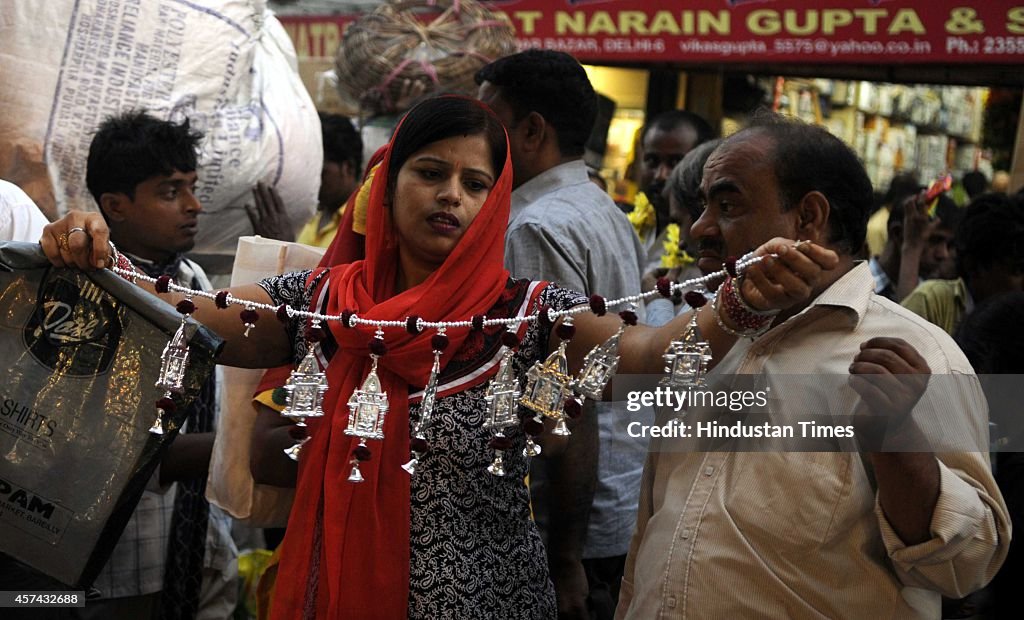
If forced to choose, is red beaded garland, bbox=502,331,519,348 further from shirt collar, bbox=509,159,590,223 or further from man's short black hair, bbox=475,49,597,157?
man's short black hair, bbox=475,49,597,157

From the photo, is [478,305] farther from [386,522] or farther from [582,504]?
[582,504]

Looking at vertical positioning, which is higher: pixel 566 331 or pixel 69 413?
pixel 566 331

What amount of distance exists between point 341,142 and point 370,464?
338 centimetres

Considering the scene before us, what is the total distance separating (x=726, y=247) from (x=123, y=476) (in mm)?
1390

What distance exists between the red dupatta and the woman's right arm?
0.18 m

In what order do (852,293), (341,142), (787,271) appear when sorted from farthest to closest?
(341,142) < (852,293) < (787,271)

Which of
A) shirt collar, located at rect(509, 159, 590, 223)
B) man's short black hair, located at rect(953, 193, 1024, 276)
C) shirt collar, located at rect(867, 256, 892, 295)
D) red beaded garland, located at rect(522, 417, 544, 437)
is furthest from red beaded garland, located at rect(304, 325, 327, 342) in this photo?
shirt collar, located at rect(867, 256, 892, 295)

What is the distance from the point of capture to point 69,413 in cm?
259

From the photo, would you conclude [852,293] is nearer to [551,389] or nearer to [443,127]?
[551,389]

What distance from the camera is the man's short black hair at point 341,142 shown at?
5.44 meters

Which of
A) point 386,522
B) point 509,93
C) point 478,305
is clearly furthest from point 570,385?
point 509,93

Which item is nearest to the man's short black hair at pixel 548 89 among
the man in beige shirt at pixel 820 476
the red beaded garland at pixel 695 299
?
the man in beige shirt at pixel 820 476

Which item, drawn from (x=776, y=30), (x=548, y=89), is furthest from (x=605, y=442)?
(x=776, y=30)

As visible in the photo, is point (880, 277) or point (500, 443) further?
point (880, 277)
